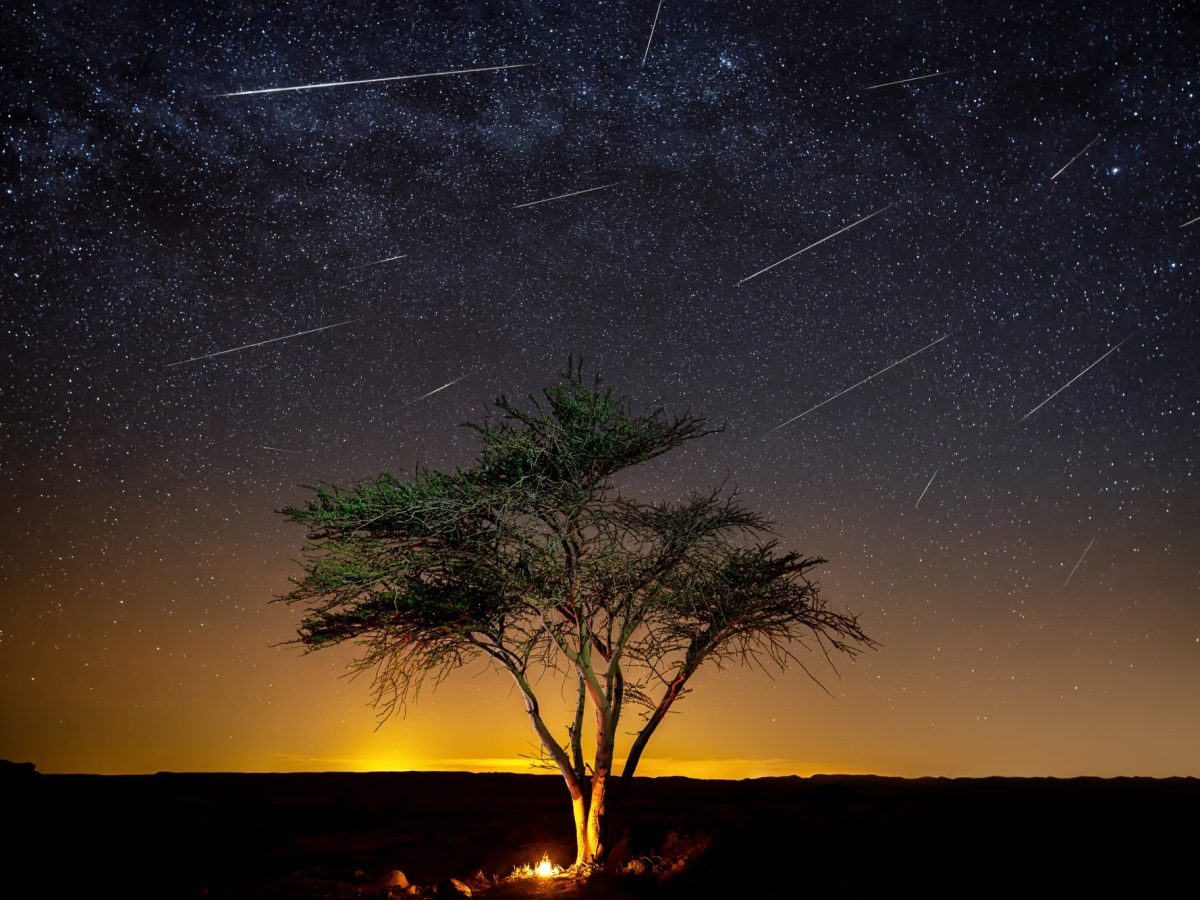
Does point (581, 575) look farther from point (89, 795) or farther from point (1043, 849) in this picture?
point (89, 795)

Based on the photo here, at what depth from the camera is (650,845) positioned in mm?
16391

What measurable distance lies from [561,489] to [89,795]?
29725mm

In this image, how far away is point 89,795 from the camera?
33.1 metres

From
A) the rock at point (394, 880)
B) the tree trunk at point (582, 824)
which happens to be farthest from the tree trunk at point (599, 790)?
the rock at point (394, 880)

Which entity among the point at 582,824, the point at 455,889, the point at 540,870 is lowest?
the point at 455,889

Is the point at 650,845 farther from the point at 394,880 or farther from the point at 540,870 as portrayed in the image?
the point at 394,880

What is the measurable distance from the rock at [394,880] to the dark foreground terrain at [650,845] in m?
0.15

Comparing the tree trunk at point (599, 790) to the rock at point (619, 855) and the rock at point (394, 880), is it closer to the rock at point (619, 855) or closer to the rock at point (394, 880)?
the rock at point (619, 855)

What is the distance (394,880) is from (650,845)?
15.8 ft

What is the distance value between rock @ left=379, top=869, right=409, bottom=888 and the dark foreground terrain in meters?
0.15

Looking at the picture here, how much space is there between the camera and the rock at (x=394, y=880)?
562 inches

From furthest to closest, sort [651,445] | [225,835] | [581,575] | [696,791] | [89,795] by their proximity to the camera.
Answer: [696,791], [89,795], [225,835], [651,445], [581,575]

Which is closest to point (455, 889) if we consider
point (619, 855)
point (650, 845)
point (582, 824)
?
point (582, 824)

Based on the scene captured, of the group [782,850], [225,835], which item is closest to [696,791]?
[225,835]
